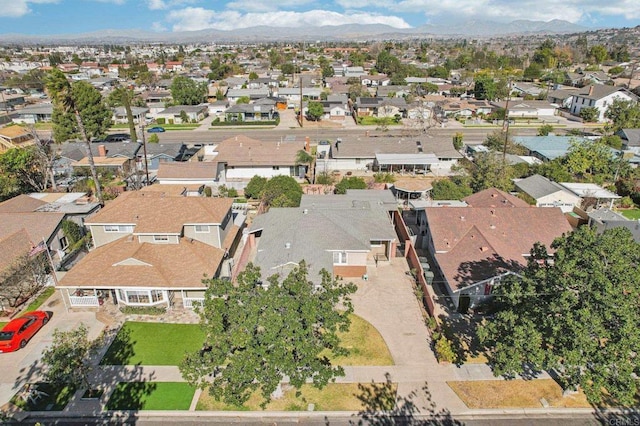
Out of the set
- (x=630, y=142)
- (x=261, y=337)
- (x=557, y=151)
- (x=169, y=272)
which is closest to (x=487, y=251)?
(x=261, y=337)

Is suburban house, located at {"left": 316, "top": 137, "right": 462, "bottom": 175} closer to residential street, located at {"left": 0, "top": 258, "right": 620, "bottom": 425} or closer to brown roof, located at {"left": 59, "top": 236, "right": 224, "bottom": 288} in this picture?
brown roof, located at {"left": 59, "top": 236, "right": 224, "bottom": 288}

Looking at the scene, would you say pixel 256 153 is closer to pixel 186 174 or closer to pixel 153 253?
pixel 186 174

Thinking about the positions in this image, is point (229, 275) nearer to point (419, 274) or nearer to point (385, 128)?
point (419, 274)

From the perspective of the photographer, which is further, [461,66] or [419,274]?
[461,66]

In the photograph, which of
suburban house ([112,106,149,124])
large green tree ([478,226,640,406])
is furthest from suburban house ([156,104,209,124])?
large green tree ([478,226,640,406])

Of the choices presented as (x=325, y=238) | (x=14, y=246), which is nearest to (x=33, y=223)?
(x=14, y=246)

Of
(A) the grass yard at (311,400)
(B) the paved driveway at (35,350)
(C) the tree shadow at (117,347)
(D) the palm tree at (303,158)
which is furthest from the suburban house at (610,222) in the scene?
(B) the paved driveway at (35,350)

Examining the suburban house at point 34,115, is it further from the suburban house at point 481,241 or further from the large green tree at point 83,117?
the suburban house at point 481,241
